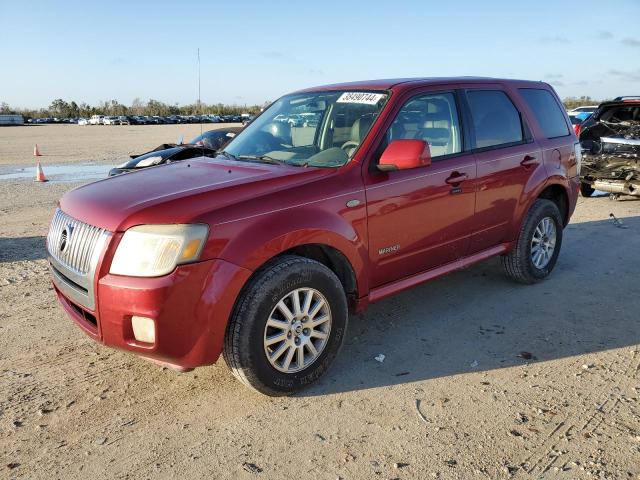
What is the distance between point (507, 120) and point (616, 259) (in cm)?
242

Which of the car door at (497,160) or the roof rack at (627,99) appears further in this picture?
the roof rack at (627,99)

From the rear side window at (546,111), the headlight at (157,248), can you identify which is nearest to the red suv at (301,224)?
the headlight at (157,248)

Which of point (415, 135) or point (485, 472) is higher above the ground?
point (415, 135)

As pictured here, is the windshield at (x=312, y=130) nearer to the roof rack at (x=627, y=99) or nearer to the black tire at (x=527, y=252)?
the black tire at (x=527, y=252)

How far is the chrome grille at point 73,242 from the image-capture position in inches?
118

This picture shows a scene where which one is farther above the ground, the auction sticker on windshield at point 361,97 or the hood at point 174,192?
the auction sticker on windshield at point 361,97

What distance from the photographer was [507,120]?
4.84m

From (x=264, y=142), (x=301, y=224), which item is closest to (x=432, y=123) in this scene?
(x=264, y=142)

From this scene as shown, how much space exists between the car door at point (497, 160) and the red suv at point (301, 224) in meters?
0.02

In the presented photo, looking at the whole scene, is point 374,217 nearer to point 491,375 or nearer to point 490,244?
point 491,375

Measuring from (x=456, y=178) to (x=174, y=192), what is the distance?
2175mm

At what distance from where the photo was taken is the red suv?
2.86m

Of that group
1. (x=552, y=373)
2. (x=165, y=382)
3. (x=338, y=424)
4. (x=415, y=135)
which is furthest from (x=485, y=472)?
(x=415, y=135)

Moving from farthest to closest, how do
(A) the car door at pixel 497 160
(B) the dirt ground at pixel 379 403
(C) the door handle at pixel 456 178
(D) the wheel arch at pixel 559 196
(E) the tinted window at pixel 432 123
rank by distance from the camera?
(D) the wheel arch at pixel 559 196 → (A) the car door at pixel 497 160 → (C) the door handle at pixel 456 178 → (E) the tinted window at pixel 432 123 → (B) the dirt ground at pixel 379 403
